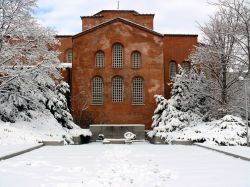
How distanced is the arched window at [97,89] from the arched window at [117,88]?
3.62 feet

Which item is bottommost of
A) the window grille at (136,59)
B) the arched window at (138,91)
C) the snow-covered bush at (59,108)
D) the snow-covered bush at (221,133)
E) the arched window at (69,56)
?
the snow-covered bush at (221,133)

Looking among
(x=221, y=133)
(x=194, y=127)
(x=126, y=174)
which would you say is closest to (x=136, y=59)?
(x=194, y=127)

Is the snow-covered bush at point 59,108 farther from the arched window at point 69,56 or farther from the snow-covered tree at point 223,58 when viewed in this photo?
the arched window at point 69,56

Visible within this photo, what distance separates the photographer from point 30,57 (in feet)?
78.9

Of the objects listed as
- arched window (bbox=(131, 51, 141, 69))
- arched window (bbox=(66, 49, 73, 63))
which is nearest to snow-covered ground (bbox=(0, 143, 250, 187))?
arched window (bbox=(131, 51, 141, 69))

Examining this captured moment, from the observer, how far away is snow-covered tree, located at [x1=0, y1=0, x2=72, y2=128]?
75.8 ft

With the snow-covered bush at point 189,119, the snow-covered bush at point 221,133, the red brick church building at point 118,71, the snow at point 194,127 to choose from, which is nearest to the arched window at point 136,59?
the red brick church building at point 118,71

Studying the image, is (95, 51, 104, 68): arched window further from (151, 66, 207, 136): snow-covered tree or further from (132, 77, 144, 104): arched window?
(151, 66, 207, 136): snow-covered tree

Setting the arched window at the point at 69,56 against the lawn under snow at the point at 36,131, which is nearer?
the lawn under snow at the point at 36,131

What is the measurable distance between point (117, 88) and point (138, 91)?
1.89 metres

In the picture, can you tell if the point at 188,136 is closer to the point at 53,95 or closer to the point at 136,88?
the point at 53,95

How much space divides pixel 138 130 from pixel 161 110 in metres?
2.54

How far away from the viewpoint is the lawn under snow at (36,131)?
19722 mm

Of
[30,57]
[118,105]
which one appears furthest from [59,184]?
[118,105]
